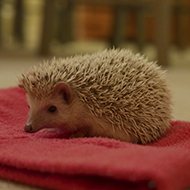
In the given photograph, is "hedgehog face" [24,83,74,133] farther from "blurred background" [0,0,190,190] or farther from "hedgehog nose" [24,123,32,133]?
"blurred background" [0,0,190,190]

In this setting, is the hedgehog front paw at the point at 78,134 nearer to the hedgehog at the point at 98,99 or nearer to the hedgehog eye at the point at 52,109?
the hedgehog at the point at 98,99

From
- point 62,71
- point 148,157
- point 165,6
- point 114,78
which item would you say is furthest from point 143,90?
point 165,6

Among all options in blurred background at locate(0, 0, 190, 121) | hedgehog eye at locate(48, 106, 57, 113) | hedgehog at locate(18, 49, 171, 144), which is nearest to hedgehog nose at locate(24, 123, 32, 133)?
hedgehog at locate(18, 49, 171, 144)

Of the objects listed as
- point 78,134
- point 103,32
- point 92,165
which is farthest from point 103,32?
point 92,165

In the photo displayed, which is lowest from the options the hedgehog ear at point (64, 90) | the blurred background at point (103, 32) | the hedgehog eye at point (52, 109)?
the blurred background at point (103, 32)

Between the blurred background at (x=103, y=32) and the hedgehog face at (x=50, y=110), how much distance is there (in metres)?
0.84

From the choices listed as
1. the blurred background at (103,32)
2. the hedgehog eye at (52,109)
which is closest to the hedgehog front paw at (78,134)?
the hedgehog eye at (52,109)

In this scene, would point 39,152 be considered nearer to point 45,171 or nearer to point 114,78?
point 45,171

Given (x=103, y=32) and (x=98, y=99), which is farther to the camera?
(x=103, y=32)

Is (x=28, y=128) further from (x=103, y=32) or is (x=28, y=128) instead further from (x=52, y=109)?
(x=103, y=32)

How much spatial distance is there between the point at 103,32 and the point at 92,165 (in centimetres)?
716

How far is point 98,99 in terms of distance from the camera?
1381 mm

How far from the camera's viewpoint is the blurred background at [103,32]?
3.78 m

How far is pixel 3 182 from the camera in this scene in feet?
3.46
